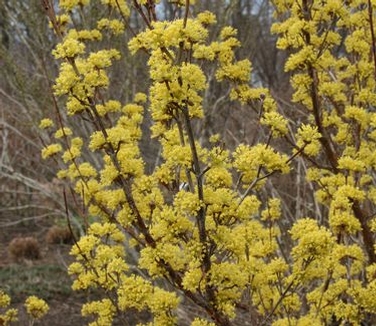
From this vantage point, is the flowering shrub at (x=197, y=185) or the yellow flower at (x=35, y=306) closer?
the flowering shrub at (x=197, y=185)

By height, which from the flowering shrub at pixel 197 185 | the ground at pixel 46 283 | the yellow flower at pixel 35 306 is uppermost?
the flowering shrub at pixel 197 185

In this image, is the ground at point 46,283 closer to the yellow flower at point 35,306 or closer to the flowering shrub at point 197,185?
the yellow flower at point 35,306

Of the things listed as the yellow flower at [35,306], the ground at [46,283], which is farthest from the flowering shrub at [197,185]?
the ground at [46,283]

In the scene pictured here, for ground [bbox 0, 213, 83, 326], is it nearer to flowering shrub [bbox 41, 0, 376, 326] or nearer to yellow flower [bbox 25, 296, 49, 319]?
yellow flower [bbox 25, 296, 49, 319]

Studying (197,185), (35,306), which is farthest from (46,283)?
(197,185)

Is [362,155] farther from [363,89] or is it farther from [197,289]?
[197,289]

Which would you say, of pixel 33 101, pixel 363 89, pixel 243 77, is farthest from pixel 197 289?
pixel 33 101

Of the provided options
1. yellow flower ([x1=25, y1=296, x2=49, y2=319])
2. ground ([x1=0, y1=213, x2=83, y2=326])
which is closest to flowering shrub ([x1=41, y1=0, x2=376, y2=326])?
yellow flower ([x1=25, y1=296, x2=49, y2=319])

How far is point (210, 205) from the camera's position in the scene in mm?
2438

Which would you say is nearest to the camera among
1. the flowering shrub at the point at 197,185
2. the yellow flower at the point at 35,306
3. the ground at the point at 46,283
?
the flowering shrub at the point at 197,185

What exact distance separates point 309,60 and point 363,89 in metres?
0.50

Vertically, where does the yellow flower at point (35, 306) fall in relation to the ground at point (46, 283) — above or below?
above

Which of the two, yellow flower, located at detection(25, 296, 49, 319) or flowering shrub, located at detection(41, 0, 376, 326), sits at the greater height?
flowering shrub, located at detection(41, 0, 376, 326)

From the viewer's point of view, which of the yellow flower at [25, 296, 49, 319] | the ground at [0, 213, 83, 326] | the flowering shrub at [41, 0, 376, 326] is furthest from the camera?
the ground at [0, 213, 83, 326]
